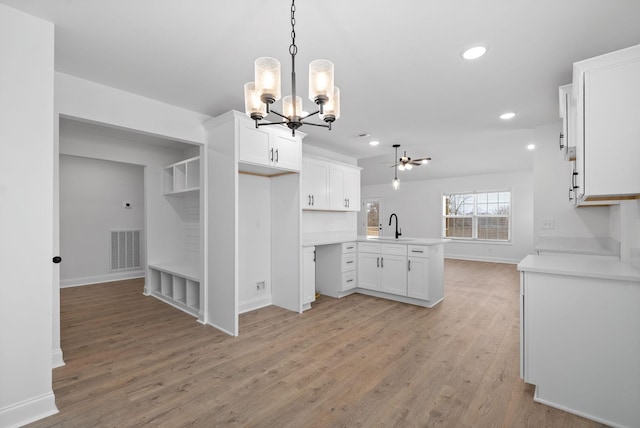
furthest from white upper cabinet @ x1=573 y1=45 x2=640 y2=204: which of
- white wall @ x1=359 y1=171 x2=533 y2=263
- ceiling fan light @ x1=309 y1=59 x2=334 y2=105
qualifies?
white wall @ x1=359 y1=171 x2=533 y2=263

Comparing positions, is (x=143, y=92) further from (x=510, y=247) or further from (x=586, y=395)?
(x=510, y=247)

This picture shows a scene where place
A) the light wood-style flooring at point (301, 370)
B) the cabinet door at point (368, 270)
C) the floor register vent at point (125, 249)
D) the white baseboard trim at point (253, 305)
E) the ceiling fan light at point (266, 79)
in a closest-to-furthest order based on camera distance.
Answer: the ceiling fan light at point (266, 79)
the light wood-style flooring at point (301, 370)
the white baseboard trim at point (253, 305)
the cabinet door at point (368, 270)
the floor register vent at point (125, 249)

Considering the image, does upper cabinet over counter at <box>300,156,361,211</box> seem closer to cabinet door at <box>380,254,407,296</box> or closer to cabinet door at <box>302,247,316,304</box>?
cabinet door at <box>302,247,316,304</box>

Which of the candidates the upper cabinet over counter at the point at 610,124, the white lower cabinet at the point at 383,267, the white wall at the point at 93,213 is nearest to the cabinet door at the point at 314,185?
the white lower cabinet at the point at 383,267

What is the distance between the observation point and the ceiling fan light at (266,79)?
1.64 meters

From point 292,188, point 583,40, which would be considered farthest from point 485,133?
point 292,188

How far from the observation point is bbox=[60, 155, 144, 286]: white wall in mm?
5723

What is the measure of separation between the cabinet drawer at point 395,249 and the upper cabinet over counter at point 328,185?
41.2 inches

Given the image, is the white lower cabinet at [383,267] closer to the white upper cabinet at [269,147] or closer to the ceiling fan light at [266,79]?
the white upper cabinet at [269,147]

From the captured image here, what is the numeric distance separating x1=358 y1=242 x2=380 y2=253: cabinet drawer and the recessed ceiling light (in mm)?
2965

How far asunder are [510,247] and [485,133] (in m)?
4.88

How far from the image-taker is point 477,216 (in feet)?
29.3

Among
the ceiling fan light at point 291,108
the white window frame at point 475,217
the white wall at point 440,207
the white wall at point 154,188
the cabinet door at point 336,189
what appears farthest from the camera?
the white window frame at point 475,217

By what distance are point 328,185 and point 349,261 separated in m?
1.29
